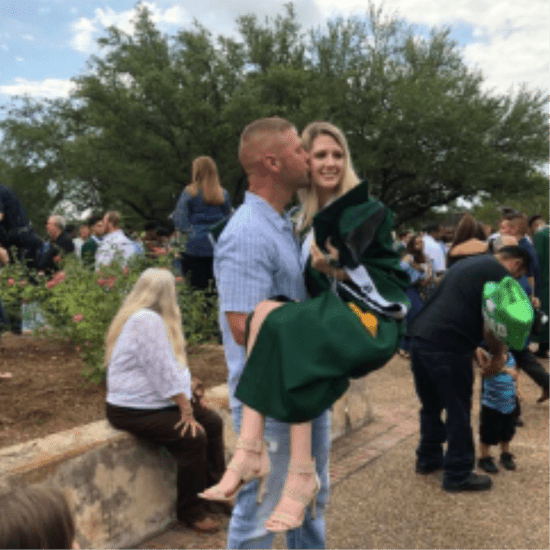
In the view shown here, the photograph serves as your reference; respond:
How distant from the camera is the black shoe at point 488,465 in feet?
15.5

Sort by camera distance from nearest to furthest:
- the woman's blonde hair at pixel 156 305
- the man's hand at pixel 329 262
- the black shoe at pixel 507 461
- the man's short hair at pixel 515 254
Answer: the man's hand at pixel 329 262
the woman's blonde hair at pixel 156 305
the black shoe at pixel 507 461
the man's short hair at pixel 515 254

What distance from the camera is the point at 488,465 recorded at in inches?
187

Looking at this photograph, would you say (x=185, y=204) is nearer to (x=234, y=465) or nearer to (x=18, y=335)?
(x=18, y=335)

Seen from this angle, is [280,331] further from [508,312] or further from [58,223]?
[58,223]

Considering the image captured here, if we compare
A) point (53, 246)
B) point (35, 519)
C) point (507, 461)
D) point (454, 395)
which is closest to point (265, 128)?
point (35, 519)

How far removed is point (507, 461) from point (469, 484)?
0.62 m

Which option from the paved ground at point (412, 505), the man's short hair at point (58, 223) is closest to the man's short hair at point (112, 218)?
the man's short hair at point (58, 223)

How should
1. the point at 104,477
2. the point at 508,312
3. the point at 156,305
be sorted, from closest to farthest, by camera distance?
the point at 104,477, the point at 508,312, the point at 156,305

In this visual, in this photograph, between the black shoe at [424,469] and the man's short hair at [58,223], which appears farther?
the man's short hair at [58,223]

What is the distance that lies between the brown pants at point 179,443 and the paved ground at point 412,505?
17cm

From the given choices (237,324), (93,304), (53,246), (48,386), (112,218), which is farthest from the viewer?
(53,246)

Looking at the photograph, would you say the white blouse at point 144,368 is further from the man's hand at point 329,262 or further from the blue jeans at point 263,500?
the man's hand at point 329,262

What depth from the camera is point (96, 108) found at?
2995cm

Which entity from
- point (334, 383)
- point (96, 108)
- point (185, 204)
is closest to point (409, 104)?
point (96, 108)
